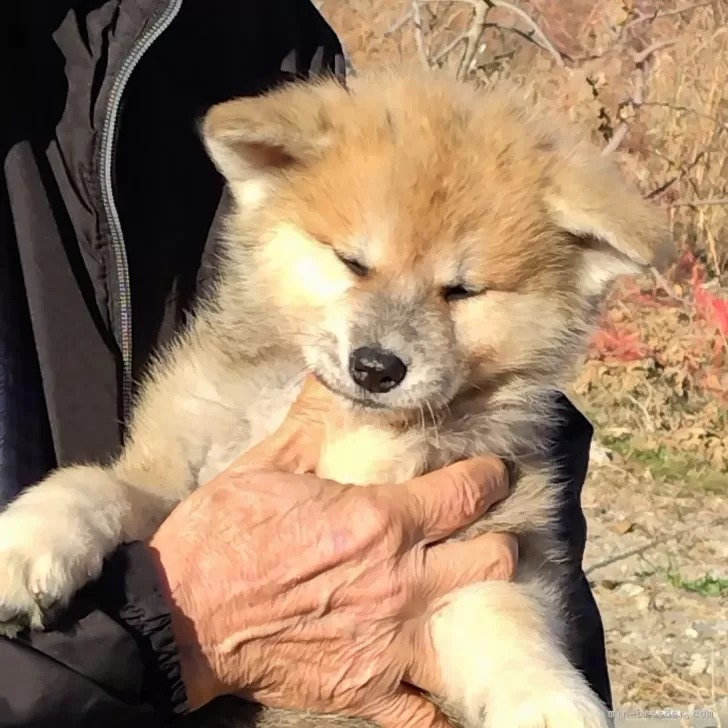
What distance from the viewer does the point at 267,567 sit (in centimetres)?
172

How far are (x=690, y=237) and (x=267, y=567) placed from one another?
15.1ft

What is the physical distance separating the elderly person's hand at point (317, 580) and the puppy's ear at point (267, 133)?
577mm

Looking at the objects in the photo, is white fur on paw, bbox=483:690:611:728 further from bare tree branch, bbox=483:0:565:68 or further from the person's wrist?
bare tree branch, bbox=483:0:565:68

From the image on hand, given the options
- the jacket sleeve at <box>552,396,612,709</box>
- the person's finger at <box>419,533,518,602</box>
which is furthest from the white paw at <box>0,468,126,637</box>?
the jacket sleeve at <box>552,396,612,709</box>

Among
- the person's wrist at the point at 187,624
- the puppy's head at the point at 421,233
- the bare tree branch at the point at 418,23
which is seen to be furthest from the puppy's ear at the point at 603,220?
the bare tree branch at the point at 418,23

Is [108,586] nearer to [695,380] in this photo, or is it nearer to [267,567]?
[267,567]

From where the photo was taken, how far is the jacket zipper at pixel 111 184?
1.85 meters

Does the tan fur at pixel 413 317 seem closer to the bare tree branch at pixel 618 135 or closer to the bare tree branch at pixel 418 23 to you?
the bare tree branch at pixel 618 135

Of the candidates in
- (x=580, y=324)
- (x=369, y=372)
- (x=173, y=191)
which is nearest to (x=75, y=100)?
(x=173, y=191)

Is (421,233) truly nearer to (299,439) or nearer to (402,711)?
(299,439)

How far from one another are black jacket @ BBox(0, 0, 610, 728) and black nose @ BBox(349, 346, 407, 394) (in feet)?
1.38

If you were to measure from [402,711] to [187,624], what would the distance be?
434mm

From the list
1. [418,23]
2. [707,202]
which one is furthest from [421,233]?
[418,23]

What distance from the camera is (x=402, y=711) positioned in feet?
6.02
